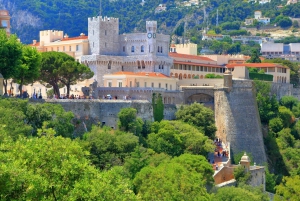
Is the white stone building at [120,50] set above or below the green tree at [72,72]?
above

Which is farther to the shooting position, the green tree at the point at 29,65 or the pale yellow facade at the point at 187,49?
the pale yellow facade at the point at 187,49

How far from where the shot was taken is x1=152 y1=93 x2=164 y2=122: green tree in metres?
70.1

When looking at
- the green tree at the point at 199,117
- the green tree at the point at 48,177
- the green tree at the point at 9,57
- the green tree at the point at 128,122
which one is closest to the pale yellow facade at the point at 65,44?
Result: the green tree at the point at 199,117

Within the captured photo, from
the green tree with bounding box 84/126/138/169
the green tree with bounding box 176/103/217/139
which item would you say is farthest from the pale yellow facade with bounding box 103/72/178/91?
the green tree with bounding box 84/126/138/169

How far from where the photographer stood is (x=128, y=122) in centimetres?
6519

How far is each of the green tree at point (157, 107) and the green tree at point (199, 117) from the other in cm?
148

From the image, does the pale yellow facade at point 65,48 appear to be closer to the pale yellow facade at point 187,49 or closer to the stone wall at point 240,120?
the stone wall at point 240,120

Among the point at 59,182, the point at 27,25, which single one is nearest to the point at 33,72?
the point at 59,182

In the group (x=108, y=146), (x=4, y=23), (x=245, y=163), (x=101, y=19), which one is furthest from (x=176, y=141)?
(x=4, y=23)

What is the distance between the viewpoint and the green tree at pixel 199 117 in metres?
70.0

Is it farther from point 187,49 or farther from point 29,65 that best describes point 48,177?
point 187,49

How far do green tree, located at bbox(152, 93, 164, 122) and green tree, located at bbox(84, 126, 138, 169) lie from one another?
906 cm

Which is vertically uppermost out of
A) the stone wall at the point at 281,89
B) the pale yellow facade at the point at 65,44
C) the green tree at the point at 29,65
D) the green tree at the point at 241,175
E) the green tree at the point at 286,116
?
the pale yellow facade at the point at 65,44

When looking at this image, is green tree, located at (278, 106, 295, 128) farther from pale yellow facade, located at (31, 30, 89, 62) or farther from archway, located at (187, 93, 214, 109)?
pale yellow facade, located at (31, 30, 89, 62)
